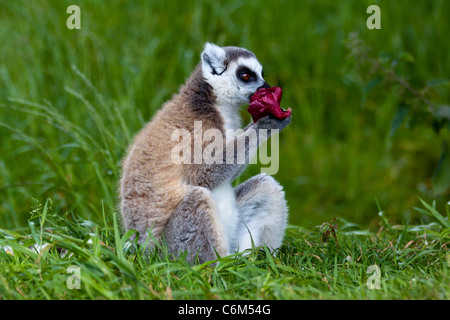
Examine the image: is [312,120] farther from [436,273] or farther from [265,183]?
[436,273]

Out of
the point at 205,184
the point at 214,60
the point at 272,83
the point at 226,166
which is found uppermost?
the point at 214,60

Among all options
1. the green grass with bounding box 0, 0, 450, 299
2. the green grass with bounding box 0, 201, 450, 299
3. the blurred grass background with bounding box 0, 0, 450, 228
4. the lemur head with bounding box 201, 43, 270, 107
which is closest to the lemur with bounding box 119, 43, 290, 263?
the lemur head with bounding box 201, 43, 270, 107

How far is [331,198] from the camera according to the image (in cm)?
691

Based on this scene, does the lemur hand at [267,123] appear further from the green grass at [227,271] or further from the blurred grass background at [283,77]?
the blurred grass background at [283,77]

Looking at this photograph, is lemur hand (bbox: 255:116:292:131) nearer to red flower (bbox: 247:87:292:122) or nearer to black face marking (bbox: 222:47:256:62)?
red flower (bbox: 247:87:292:122)

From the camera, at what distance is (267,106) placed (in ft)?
12.6

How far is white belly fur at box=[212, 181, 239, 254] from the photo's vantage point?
3.91m

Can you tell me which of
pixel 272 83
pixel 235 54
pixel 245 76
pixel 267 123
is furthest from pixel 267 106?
pixel 272 83

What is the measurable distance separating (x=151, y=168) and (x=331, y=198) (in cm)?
355

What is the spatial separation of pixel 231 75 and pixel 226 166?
720mm

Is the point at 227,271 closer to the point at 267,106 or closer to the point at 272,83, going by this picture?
the point at 267,106

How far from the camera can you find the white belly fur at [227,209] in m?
3.91

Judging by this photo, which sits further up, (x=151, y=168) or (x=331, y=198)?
(x=151, y=168)
